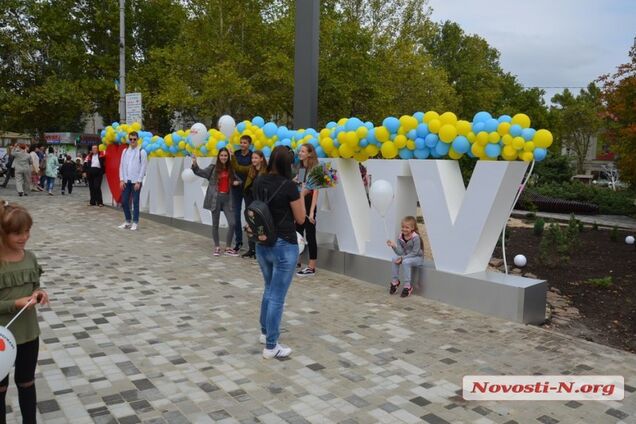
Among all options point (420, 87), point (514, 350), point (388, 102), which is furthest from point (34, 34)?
point (514, 350)

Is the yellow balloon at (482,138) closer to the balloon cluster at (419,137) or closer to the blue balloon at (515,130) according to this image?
the balloon cluster at (419,137)

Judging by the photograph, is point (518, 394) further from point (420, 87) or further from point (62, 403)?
point (420, 87)

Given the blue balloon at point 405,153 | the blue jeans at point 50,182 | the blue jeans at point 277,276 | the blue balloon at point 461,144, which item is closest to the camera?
the blue jeans at point 277,276

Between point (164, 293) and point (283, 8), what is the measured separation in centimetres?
2165

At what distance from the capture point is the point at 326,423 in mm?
3391

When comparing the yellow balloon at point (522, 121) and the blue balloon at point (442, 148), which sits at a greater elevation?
the yellow balloon at point (522, 121)

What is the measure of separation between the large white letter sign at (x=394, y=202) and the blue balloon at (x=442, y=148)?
0.54 m

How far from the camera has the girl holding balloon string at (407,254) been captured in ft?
21.4

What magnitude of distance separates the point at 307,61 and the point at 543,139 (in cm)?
444

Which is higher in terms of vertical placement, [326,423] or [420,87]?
[420,87]

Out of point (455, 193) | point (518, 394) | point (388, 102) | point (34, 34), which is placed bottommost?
point (518, 394)

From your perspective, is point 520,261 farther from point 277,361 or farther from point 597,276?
point 277,361

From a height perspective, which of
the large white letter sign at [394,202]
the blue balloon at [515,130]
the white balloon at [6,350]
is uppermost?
the blue balloon at [515,130]

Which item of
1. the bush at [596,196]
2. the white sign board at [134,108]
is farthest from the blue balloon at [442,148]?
the bush at [596,196]
